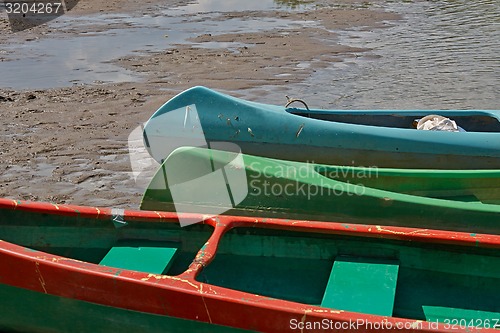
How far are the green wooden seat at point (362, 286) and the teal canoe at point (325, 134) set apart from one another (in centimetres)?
190

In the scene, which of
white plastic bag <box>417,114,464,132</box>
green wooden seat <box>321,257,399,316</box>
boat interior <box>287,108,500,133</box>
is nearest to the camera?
green wooden seat <box>321,257,399,316</box>

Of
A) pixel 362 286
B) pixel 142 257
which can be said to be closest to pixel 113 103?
pixel 142 257

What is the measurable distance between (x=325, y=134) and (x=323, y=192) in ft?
3.96

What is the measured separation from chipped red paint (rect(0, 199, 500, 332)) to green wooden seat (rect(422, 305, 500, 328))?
1.21 ft

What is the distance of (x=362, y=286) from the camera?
152 inches

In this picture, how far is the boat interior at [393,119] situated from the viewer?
6.36m

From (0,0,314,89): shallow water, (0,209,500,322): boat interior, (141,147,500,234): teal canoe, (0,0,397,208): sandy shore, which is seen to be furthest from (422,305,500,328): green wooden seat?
(0,0,314,89): shallow water

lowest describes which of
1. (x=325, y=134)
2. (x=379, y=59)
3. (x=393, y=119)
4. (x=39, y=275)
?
(x=379, y=59)

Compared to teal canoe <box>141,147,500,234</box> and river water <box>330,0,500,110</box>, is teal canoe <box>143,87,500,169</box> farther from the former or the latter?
river water <box>330,0,500,110</box>

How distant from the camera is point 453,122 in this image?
6.07 meters

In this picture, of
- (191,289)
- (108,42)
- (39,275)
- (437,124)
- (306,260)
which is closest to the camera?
(191,289)

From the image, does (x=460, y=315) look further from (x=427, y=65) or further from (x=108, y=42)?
(x=108, y=42)

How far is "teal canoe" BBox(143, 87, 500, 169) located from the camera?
5695 millimetres

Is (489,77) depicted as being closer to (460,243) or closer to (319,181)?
(319,181)
